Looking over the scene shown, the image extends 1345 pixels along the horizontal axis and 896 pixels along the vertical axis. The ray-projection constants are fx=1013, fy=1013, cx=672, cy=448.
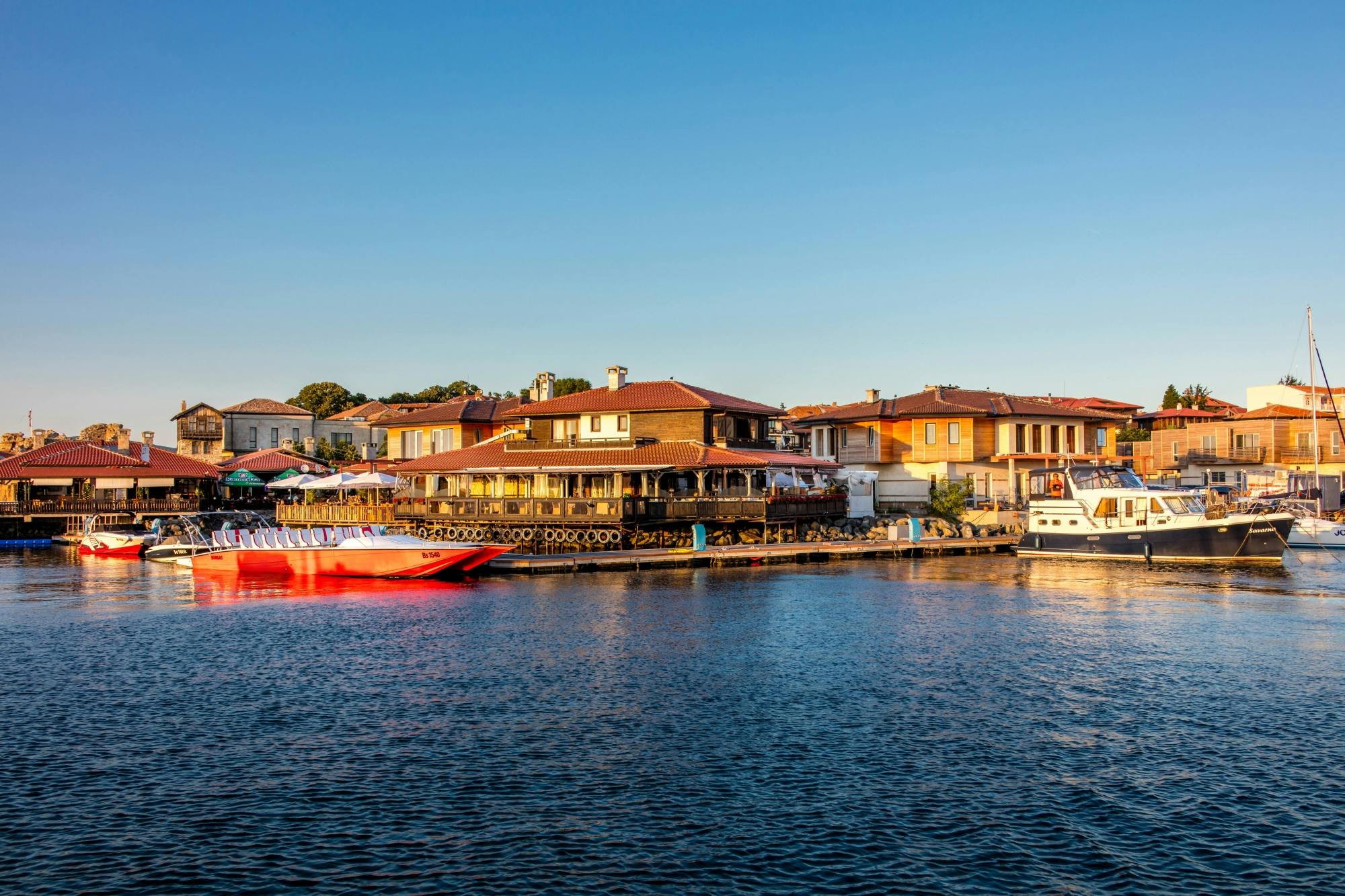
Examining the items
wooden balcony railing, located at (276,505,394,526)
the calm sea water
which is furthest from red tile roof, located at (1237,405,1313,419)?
wooden balcony railing, located at (276,505,394,526)

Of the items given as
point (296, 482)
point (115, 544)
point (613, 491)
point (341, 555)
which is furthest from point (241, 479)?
point (613, 491)

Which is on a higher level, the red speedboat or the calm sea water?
the red speedboat

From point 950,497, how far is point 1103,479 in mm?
12165

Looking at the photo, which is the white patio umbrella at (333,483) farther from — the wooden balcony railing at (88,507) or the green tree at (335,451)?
the green tree at (335,451)

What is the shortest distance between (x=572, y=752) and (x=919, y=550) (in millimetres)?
38683

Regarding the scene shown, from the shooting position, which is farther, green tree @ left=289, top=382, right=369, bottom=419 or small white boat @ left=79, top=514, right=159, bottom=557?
green tree @ left=289, top=382, right=369, bottom=419

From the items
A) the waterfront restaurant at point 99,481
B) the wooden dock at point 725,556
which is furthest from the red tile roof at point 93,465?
the wooden dock at point 725,556

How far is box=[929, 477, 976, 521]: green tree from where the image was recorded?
63781 mm

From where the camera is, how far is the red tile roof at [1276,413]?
75812 millimetres

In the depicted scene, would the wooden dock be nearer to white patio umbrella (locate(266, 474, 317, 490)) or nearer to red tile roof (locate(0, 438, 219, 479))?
white patio umbrella (locate(266, 474, 317, 490))

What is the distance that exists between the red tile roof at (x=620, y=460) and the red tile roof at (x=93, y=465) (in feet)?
85.3

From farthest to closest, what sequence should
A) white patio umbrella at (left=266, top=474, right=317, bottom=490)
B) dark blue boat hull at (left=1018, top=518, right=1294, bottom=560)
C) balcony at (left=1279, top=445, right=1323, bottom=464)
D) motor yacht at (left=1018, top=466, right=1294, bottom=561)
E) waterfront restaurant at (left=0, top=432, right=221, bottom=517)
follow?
waterfront restaurant at (left=0, top=432, right=221, bottom=517)
balcony at (left=1279, top=445, right=1323, bottom=464)
white patio umbrella at (left=266, top=474, right=317, bottom=490)
motor yacht at (left=1018, top=466, right=1294, bottom=561)
dark blue boat hull at (left=1018, top=518, right=1294, bottom=560)

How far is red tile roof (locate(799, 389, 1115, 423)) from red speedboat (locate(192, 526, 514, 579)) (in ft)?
99.7

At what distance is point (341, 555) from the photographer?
1895 inches
